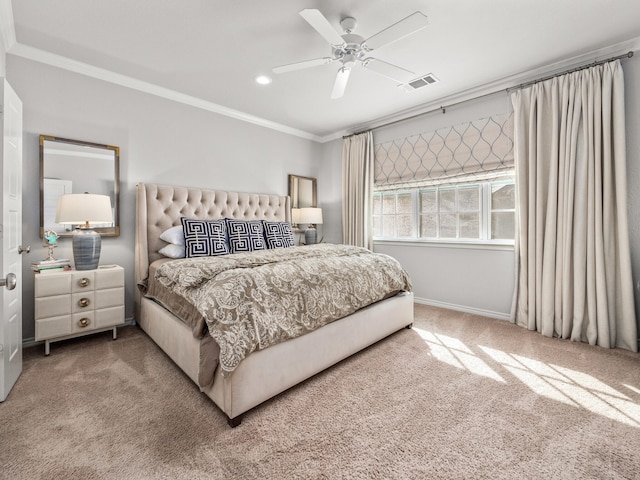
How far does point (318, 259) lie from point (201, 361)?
1.07 meters

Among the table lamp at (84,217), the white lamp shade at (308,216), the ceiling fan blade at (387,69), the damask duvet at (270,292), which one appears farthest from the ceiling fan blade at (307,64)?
the white lamp shade at (308,216)

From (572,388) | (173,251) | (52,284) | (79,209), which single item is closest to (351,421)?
(572,388)

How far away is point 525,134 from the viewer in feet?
9.55

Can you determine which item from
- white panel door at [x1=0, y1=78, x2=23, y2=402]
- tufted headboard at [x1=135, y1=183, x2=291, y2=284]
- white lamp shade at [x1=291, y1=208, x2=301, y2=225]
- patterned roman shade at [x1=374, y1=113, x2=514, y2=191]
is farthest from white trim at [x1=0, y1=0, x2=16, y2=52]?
patterned roman shade at [x1=374, y1=113, x2=514, y2=191]

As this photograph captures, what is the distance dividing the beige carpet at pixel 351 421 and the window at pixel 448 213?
146 centimetres

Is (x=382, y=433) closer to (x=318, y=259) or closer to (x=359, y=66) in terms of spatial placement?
(x=318, y=259)

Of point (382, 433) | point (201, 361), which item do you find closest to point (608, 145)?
point (382, 433)

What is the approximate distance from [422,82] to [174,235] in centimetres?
295

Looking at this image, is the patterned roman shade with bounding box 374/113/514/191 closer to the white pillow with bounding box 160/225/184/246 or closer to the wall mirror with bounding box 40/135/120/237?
the white pillow with bounding box 160/225/184/246

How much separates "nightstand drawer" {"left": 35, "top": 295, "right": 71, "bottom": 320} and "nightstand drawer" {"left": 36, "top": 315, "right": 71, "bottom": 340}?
0.13 ft

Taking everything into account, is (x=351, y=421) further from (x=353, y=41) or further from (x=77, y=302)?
(x=353, y=41)

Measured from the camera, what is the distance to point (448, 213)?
367 cm

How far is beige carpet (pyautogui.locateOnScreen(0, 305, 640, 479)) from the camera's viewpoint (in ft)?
4.14

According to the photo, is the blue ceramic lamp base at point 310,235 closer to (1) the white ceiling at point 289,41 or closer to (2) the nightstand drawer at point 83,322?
(1) the white ceiling at point 289,41
